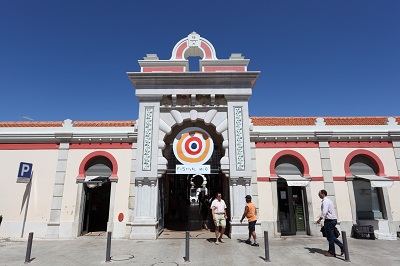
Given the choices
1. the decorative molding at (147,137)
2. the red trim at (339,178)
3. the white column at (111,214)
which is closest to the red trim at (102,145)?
the decorative molding at (147,137)

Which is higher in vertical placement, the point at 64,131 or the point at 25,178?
the point at 64,131

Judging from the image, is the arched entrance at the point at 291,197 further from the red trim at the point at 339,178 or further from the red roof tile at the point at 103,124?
the red roof tile at the point at 103,124

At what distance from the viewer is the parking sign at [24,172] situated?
1049cm

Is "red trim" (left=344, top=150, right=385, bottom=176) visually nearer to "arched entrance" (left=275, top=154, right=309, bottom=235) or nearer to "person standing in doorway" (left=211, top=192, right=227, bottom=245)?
"arched entrance" (left=275, top=154, right=309, bottom=235)

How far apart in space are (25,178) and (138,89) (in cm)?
628

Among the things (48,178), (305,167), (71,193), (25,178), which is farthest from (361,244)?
(25,178)

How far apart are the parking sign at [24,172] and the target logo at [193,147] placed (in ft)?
21.6

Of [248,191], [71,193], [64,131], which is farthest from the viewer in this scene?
[64,131]

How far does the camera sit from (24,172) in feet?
35.0

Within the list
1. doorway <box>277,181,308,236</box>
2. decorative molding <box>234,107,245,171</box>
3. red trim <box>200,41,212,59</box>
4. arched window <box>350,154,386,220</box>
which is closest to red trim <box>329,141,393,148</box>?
arched window <box>350,154,386,220</box>

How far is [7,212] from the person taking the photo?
1072 centimetres

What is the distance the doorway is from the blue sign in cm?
1130

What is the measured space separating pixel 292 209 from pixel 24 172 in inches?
474

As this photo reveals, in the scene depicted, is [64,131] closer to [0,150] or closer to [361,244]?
[0,150]
